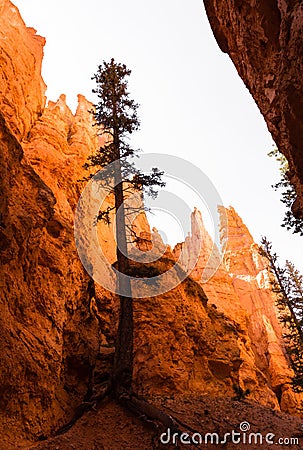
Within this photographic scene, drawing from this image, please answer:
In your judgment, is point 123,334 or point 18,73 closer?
point 123,334

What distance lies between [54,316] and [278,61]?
11432mm

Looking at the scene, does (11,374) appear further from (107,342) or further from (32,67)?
(32,67)

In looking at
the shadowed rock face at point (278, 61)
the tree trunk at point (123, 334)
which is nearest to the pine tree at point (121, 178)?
the tree trunk at point (123, 334)

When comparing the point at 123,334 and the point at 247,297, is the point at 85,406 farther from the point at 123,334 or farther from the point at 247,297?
the point at 247,297

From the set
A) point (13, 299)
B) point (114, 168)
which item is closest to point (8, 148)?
point (114, 168)

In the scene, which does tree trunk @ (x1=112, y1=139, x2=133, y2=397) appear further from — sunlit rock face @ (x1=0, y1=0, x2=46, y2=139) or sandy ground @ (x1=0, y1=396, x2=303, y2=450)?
sunlit rock face @ (x1=0, y1=0, x2=46, y2=139)

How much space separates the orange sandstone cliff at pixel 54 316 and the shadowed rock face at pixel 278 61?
8457 mm

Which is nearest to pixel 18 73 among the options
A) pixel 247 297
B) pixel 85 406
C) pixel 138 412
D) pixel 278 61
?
pixel 278 61

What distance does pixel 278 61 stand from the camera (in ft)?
→ 25.5

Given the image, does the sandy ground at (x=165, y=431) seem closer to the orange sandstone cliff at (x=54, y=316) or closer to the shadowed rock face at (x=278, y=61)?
the orange sandstone cliff at (x=54, y=316)

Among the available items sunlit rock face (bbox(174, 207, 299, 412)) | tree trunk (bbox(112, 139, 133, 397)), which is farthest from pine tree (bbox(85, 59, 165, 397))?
Answer: sunlit rock face (bbox(174, 207, 299, 412))

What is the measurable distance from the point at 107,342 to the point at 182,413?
11604 mm

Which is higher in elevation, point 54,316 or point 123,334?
point 54,316

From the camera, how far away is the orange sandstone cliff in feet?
32.9
